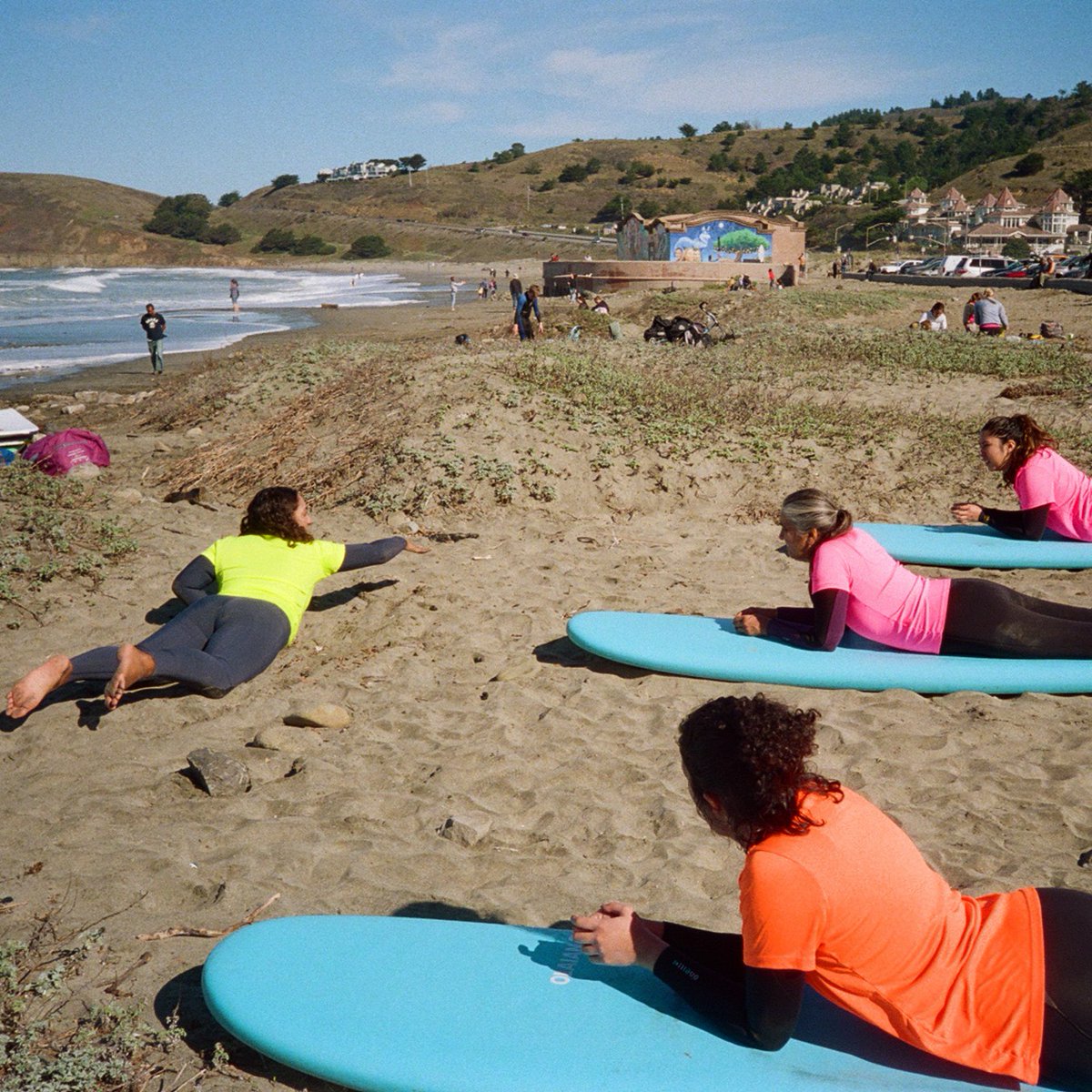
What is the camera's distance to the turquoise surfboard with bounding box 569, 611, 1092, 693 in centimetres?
496

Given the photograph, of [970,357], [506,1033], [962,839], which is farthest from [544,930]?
[970,357]

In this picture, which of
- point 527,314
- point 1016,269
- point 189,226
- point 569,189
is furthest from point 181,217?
point 527,314

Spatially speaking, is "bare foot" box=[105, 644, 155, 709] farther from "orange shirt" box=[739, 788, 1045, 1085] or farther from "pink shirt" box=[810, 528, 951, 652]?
"orange shirt" box=[739, 788, 1045, 1085]

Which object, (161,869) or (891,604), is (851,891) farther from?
(891,604)

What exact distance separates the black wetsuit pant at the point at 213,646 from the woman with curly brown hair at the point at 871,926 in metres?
3.35

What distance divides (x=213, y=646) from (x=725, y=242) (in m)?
37.3

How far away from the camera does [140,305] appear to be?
44.8 m

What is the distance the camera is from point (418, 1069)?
8.53 ft

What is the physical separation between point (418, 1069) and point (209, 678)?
115 inches

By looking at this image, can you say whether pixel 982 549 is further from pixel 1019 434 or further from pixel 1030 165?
pixel 1030 165

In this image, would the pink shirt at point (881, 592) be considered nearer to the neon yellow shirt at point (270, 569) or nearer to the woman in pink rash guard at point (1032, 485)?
the woman in pink rash guard at point (1032, 485)

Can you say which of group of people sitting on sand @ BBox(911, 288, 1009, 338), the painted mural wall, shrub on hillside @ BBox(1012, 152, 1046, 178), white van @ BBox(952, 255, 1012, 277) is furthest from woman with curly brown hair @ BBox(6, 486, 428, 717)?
shrub on hillside @ BBox(1012, 152, 1046, 178)

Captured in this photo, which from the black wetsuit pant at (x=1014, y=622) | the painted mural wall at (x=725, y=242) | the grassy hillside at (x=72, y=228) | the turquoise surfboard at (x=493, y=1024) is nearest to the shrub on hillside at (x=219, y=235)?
the grassy hillside at (x=72, y=228)

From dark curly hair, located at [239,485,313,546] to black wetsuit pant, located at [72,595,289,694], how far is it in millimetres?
438
